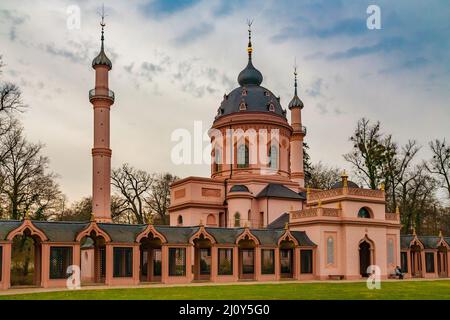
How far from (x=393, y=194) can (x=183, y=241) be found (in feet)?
89.6

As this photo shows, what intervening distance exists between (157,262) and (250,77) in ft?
91.8

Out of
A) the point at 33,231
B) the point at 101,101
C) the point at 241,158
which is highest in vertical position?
the point at 101,101

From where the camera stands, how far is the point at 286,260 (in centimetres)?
4844

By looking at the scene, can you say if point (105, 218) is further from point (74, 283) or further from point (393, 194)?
point (393, 194)

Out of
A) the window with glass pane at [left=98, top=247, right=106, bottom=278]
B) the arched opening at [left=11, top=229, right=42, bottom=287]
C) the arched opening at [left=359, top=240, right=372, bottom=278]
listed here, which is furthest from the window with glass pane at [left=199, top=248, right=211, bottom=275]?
the arched opening at [left=359, top=240, right=372, bottom=278]

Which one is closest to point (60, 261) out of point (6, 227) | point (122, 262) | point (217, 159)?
point (6, 227)

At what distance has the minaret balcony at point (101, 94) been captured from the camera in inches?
2105

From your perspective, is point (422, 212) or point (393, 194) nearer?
point (393, 194)

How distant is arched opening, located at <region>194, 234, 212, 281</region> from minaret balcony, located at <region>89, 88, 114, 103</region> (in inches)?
627

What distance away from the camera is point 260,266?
151 feet

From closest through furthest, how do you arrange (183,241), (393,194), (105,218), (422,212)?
(183,241), (105,218), (393,194), (422,212)

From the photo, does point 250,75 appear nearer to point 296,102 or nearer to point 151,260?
point 296,102

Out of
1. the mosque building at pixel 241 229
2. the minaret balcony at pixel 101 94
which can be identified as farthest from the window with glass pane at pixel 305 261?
the minaret balcony at pixel 101 94
